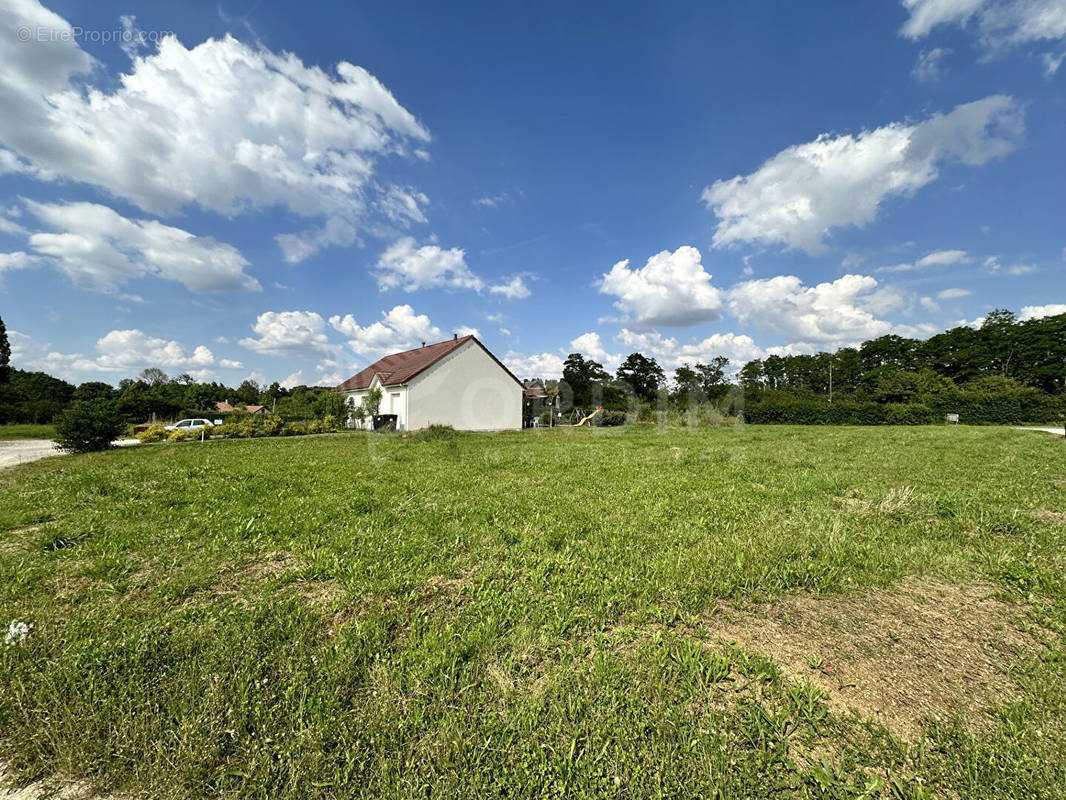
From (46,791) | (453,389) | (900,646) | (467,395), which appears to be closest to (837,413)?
(467,395)

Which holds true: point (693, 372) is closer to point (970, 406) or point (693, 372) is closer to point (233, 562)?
point (970, 406)

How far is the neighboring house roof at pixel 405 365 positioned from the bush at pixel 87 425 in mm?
12301

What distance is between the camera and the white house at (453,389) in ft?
79.5

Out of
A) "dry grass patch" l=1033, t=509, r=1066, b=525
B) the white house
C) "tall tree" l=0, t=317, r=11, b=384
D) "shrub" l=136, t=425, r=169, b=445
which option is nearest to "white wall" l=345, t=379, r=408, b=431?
the white house

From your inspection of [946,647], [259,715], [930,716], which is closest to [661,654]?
[930,716]

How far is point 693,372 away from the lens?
6041cm

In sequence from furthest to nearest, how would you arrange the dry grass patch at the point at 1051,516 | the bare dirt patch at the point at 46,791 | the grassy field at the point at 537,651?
1. the dry grass patch at the point at 1051,516
2. the grassy field at the point at 537,651
3. the bare dirt patch at the point at 46,791

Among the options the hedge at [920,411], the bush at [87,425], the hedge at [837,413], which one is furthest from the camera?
the hedge at [837,413]

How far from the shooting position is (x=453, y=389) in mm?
25391

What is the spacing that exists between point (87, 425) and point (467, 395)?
16.6 metres

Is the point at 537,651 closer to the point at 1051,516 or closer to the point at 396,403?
the point at 1051,516

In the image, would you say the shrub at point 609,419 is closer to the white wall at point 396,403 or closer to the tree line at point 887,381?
the tree line at point 887,381

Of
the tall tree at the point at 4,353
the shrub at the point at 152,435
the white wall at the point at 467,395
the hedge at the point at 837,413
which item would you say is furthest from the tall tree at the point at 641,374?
the tall tree at the point at 4,353

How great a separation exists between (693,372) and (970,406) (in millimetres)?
30996
